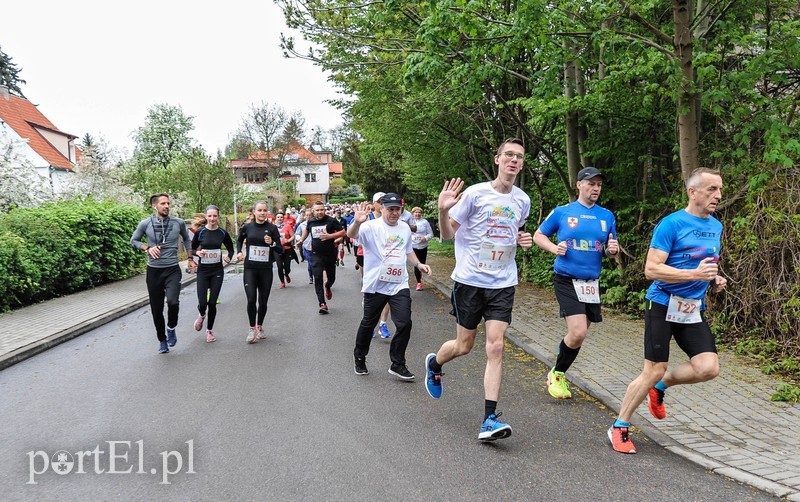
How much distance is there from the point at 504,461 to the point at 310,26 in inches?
404

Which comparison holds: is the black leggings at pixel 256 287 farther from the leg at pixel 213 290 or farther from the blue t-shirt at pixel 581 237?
the blue t-shirt at pixel 581 237

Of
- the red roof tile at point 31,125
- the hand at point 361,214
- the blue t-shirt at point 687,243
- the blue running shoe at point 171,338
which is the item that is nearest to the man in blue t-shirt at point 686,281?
the blue t-shirt at point 687,243

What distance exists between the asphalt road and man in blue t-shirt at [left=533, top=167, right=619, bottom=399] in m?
0.85

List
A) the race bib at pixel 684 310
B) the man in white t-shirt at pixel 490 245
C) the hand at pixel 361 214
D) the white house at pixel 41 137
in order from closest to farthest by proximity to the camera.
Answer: the race bib at pixel 684 310
the man in white t-shirt at pixel 490 245
the hand at pixel 361 214
the white house at pixel 41 137

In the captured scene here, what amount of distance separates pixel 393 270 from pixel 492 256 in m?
1.90

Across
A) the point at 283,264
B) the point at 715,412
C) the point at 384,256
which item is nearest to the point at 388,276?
the point at 384,256

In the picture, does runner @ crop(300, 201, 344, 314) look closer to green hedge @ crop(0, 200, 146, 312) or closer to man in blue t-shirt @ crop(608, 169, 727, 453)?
green hedge @ crop(0, 200, 146, 312)

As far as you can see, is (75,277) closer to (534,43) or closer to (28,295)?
(28,295)

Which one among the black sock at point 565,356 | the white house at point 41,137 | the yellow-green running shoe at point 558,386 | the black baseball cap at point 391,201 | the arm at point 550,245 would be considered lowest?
the yellow-green running shoe at point 558,386

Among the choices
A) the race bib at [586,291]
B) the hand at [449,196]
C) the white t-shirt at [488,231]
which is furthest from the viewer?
the race bib at [586,291]

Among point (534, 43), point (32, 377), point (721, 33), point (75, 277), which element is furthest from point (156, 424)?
point (75, 277)

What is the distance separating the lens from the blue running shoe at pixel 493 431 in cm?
427

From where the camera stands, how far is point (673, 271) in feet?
12.7

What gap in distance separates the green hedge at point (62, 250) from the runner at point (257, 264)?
204 inches
